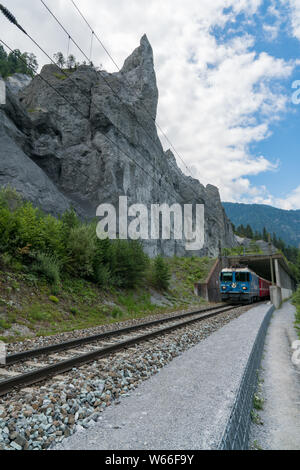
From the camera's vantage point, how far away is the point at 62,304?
12.3 metres

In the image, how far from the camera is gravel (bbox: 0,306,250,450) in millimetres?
3154

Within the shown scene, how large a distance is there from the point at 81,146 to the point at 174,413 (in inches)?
Result: 1870

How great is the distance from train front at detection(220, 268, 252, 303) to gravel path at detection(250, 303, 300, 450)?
1705 cm

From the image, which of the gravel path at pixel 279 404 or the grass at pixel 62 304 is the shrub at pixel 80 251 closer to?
the grass at pixel 62 304

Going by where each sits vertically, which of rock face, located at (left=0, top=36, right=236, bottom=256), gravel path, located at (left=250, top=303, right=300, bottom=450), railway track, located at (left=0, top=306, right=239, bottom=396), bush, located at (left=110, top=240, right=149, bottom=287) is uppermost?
rock face, located at (left=0, top=36, right=236, bottom=256)

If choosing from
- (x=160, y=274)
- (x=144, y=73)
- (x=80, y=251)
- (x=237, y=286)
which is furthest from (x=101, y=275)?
(x=144, y=73)

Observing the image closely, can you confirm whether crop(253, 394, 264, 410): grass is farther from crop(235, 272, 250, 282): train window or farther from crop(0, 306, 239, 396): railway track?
crop(235, 272, 250, 282): train window

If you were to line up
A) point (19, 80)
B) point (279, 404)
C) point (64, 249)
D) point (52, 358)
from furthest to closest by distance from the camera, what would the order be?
1. point (19, 80)
2. point (64, 249)
3. point (52, 358)
4. point (279, 404)

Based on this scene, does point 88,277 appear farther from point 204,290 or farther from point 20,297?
point 204,290

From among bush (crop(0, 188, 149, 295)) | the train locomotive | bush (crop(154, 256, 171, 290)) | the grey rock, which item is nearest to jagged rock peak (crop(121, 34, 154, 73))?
the grey rock

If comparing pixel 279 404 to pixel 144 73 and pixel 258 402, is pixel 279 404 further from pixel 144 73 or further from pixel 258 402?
pixel 144 73

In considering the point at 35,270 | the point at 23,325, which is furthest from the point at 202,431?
the point at 35,270

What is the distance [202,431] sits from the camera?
9.46ft

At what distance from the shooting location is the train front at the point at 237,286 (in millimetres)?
25812
